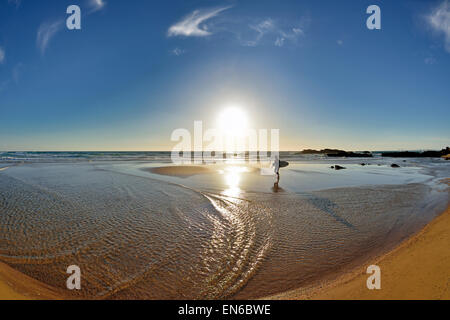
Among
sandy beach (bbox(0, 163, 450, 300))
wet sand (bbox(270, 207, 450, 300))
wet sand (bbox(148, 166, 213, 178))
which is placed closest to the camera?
wet sand (bbox(270, 207, 450, 300))

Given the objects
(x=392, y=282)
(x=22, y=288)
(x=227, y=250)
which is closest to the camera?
(x=392, y=282)

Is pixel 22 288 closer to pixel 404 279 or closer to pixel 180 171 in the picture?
pixel 404 279

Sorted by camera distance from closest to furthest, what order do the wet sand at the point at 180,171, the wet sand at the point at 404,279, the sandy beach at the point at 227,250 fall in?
the wet sand at the point at 404,279, the sandy beach at the point at 227,250, the wet sand at the point at 180,171

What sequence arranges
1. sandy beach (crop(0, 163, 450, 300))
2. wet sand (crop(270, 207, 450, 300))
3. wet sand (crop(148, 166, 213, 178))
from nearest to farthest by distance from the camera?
wet sand (crop(270, 207, 450, 300)), sandy beach (crop(0, 163, 450, 300)), wet sand (crop(148, 166, 213, 178))

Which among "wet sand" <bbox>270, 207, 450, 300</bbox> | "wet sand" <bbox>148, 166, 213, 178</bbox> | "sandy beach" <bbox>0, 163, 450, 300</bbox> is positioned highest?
"wet sand" <bbox>148, 166, 213, 178</bbox>

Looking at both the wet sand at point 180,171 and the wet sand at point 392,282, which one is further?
the wet sand at point 180,171

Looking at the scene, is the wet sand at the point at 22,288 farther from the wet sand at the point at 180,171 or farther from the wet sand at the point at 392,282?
the wet sand at the point at 180,171

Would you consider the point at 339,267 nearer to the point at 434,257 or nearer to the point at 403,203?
the point at 434,257

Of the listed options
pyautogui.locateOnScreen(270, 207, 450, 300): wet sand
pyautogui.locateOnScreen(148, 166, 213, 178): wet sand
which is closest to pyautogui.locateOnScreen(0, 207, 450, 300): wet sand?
pyautogui.locateOnScreen(270, 207, 450, 300): wet sand

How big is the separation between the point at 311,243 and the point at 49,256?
291 inches

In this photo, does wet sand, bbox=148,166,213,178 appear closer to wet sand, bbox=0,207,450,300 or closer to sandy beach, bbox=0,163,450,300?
sandy beach, bbox=0,163,450,300

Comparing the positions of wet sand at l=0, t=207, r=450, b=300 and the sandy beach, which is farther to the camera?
the sandy beach

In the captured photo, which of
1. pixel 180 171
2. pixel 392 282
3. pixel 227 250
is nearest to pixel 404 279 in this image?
pixel 392 282

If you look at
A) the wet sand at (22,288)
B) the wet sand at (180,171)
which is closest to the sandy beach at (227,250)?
the wet sand at (22,288)
